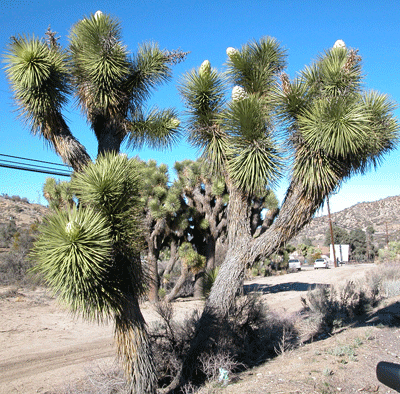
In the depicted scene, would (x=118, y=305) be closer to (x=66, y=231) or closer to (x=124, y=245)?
(x=124, y=245)

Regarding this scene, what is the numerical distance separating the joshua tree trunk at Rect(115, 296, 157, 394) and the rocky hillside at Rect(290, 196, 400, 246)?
61.4 metres

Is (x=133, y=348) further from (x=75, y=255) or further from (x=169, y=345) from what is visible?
(x=75, y=255)

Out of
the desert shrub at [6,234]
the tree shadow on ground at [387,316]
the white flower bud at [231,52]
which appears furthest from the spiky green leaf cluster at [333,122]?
the desert shrub at [6,234]

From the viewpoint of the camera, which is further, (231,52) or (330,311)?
(330,311)

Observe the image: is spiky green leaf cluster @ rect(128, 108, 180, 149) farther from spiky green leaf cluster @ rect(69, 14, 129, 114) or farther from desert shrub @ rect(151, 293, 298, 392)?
desert shrub @ rect(151, 293, 298, 392)

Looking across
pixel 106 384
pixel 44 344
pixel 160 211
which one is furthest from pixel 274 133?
pixel 160 211

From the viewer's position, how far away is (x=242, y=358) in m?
6.94

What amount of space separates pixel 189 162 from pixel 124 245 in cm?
1174

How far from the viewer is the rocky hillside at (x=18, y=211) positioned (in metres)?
31.8

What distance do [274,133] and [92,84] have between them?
10.0 feet

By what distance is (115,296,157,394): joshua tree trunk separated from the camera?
16.2ft

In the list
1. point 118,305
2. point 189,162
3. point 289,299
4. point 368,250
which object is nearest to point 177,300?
point 289,299

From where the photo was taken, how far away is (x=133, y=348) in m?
4.94

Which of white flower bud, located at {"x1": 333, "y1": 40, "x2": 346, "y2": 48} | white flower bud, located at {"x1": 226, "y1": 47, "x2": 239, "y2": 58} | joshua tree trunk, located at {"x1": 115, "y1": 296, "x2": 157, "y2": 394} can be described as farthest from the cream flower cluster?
white flower bud, located at {"x1": 333, "y1": 40, "x2": 346, "y2": 48}
